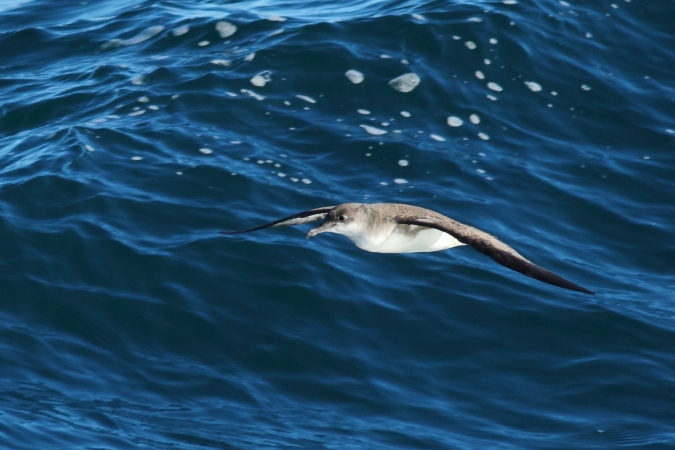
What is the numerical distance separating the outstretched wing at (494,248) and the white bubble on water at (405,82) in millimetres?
6467

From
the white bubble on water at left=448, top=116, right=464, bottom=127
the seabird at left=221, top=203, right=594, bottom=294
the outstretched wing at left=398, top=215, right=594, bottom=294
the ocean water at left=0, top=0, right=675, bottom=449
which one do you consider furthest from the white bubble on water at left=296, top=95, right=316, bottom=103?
the outstretched wing at left=398, top=215, right=594, bottom=294

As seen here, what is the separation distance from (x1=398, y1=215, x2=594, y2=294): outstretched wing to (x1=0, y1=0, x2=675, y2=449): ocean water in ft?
7.80

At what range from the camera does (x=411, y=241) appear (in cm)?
881

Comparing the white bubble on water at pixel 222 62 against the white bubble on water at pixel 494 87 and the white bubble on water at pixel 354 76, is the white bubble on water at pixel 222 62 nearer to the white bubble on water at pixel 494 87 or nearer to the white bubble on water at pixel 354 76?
the white bubble on water at pixel 354 76

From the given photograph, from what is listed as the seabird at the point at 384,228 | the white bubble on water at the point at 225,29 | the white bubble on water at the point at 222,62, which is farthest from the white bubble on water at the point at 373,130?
the seabird at the point at 384,228

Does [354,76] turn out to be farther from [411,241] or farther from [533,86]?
[411,241]

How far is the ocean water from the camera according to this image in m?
9.84

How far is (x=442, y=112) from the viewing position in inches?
568

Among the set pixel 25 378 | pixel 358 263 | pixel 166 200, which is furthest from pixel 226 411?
pixel 166 200

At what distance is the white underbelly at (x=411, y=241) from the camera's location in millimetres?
8742

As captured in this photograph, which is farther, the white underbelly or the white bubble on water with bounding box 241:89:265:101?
the white bubble on water with bounding box 241:89:265:101

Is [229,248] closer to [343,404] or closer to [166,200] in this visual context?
[166,200]

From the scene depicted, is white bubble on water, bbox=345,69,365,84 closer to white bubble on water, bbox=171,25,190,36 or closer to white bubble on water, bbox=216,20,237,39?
white bubble on water, bbox=216,20,237,39

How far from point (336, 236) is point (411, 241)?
11.0ft
